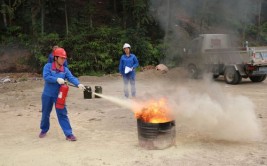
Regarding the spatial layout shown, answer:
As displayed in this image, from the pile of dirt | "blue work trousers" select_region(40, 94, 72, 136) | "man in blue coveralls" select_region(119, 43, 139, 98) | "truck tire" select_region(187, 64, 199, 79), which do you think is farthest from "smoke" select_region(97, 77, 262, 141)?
the pile of dirt

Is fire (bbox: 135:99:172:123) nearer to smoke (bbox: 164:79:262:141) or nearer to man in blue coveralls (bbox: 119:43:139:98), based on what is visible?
smoke (bbox: 164:79:262:141)

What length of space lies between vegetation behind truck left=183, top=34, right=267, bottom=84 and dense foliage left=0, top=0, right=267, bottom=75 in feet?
10.2

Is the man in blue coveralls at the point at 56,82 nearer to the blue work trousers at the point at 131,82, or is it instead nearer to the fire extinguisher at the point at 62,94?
the fire extinguisher at the point at 62,94

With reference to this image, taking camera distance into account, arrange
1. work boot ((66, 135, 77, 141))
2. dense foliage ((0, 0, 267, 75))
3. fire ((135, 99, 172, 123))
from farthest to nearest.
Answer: dense foliage ((0, 0, 267, 75)), work boot ((66, 135, 77, 141)), fire ((135, 99, 172, 123))

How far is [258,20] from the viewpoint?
27.5m

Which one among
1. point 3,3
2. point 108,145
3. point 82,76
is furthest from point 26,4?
point 108,145

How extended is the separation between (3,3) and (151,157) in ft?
64.4

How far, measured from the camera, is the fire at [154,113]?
669cm

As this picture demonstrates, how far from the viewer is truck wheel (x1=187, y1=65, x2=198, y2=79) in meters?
17.6

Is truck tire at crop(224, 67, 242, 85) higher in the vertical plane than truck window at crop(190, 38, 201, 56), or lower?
lower

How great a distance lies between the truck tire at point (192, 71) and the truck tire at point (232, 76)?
1.86 m

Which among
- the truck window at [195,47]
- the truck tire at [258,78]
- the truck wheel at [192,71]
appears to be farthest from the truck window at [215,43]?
the truck tire at [258,78]

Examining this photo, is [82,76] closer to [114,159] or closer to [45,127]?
[45,127]

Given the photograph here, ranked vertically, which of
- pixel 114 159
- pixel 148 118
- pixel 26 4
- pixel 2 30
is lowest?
pixel 114 159
